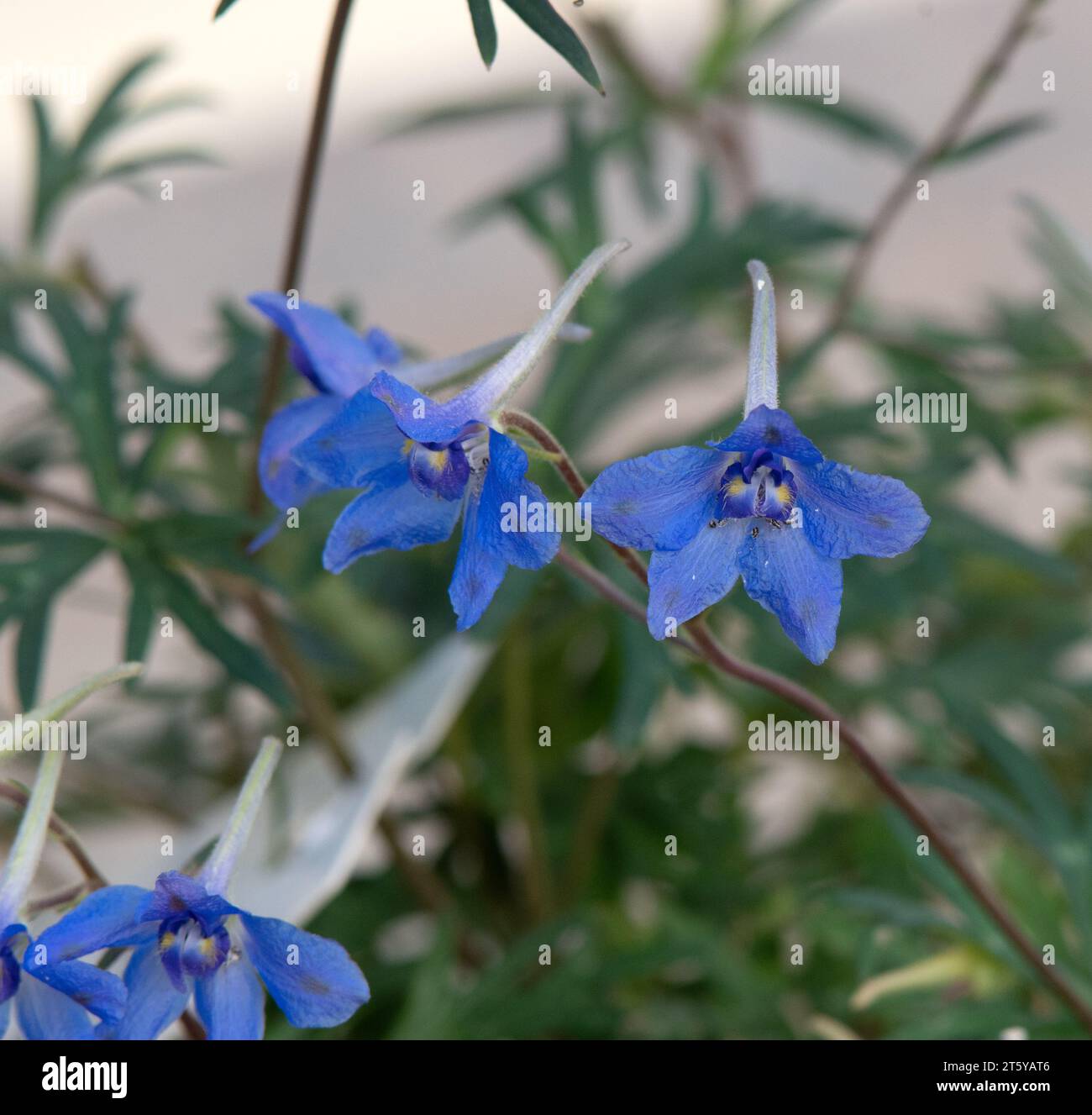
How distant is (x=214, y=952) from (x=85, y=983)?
4 centimetres

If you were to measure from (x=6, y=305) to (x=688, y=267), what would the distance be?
0.42m

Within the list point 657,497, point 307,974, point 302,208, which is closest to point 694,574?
point 657,497

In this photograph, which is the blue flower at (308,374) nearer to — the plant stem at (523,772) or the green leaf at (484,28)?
the green leaf at (484,28)

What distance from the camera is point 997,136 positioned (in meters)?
0.65

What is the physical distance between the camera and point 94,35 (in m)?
1.97

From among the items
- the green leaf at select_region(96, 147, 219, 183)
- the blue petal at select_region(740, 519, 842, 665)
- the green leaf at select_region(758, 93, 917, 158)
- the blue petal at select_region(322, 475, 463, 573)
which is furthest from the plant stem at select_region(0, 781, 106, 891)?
the green leaf at select_region(758, 93, 917, 158)

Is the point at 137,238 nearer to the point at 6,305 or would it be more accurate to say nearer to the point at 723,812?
the point at 6,305

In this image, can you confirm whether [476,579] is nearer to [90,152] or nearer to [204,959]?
[204,959]

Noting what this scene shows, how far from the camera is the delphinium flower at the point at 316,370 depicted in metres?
0.43

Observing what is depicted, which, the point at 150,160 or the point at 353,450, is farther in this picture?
the point at 150,160

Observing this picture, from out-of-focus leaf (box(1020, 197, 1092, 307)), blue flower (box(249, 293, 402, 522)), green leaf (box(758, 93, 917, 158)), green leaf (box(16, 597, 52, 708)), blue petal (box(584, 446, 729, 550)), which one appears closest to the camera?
blue petal (box(584, 446, 729, 550))

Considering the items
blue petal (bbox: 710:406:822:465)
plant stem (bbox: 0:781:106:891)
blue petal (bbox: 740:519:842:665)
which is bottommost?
plant stem (bbox: 0:781:106:891)

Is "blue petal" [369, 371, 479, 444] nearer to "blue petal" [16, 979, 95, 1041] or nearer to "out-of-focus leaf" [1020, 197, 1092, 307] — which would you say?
"blue petal" [16, 979, 95, 1041]

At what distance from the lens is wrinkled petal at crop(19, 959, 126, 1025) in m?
0.33
